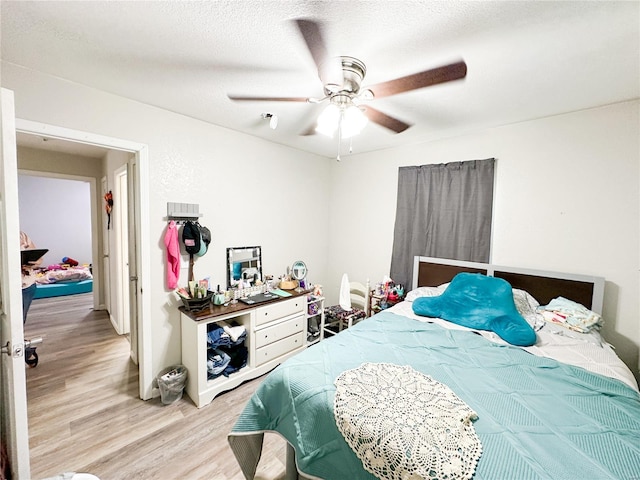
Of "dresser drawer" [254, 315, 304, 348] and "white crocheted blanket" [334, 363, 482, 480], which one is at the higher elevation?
"white crocheted blanket" [334, 363, 482, 480]

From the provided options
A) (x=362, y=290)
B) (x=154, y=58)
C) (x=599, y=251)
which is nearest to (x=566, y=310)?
(x=599, y=251)

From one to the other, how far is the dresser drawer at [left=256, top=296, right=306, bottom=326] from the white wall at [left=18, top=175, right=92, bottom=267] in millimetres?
5814

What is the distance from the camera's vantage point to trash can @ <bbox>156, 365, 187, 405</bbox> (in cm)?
211

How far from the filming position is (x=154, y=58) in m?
1.49

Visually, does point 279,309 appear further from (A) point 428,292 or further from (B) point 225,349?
(A) point 428,292

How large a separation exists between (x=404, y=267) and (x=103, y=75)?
3093 millimetres

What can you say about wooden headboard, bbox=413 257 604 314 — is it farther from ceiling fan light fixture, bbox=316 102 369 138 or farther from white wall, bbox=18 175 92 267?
white wall, bbox=18 175 92 267

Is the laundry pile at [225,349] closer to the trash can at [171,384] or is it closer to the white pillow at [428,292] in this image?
the trash can at [171,384]

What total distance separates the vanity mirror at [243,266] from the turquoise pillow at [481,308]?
5.58 ft

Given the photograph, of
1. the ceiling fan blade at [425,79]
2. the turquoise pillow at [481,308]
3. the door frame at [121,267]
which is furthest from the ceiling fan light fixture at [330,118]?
the door frame at [121,267]

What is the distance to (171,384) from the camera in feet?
6.98

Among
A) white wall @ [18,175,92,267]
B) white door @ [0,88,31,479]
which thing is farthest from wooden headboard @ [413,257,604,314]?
white wall @ [18,175,92,267]

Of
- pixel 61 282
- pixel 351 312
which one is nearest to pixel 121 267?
pixel 61 282

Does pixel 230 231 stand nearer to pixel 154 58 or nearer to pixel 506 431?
pixel 154 58
